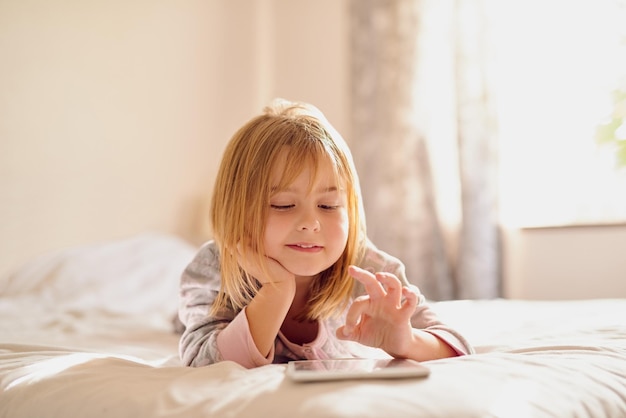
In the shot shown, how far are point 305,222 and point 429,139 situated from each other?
217 centimetres

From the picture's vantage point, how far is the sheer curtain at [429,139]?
2.88 metres

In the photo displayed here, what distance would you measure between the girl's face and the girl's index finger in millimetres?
114

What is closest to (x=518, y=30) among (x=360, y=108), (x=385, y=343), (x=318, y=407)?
(x=360, y=108)

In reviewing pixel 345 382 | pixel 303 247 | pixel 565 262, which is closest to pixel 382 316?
pixel 303 247

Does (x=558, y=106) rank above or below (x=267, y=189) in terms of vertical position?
above

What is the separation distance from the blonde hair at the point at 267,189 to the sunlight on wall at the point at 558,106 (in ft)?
6.02

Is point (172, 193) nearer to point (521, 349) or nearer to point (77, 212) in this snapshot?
point (77, 212)

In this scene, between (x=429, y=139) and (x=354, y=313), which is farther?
(x=429, y=139)

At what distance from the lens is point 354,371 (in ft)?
2.44

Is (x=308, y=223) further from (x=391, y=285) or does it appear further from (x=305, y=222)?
(x=391, y=285)

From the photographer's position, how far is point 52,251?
239cm

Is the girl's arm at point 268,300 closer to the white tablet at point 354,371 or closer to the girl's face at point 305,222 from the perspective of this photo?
the girl's face at point 305,222

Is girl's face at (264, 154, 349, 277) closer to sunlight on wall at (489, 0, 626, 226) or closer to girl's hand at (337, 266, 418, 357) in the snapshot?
girl's hand at (337, 266, 418, 357)

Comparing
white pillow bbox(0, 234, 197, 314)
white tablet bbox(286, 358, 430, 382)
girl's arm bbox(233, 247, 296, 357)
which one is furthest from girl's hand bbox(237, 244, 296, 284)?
white pillow bbox(0, 234, 197, 314)
